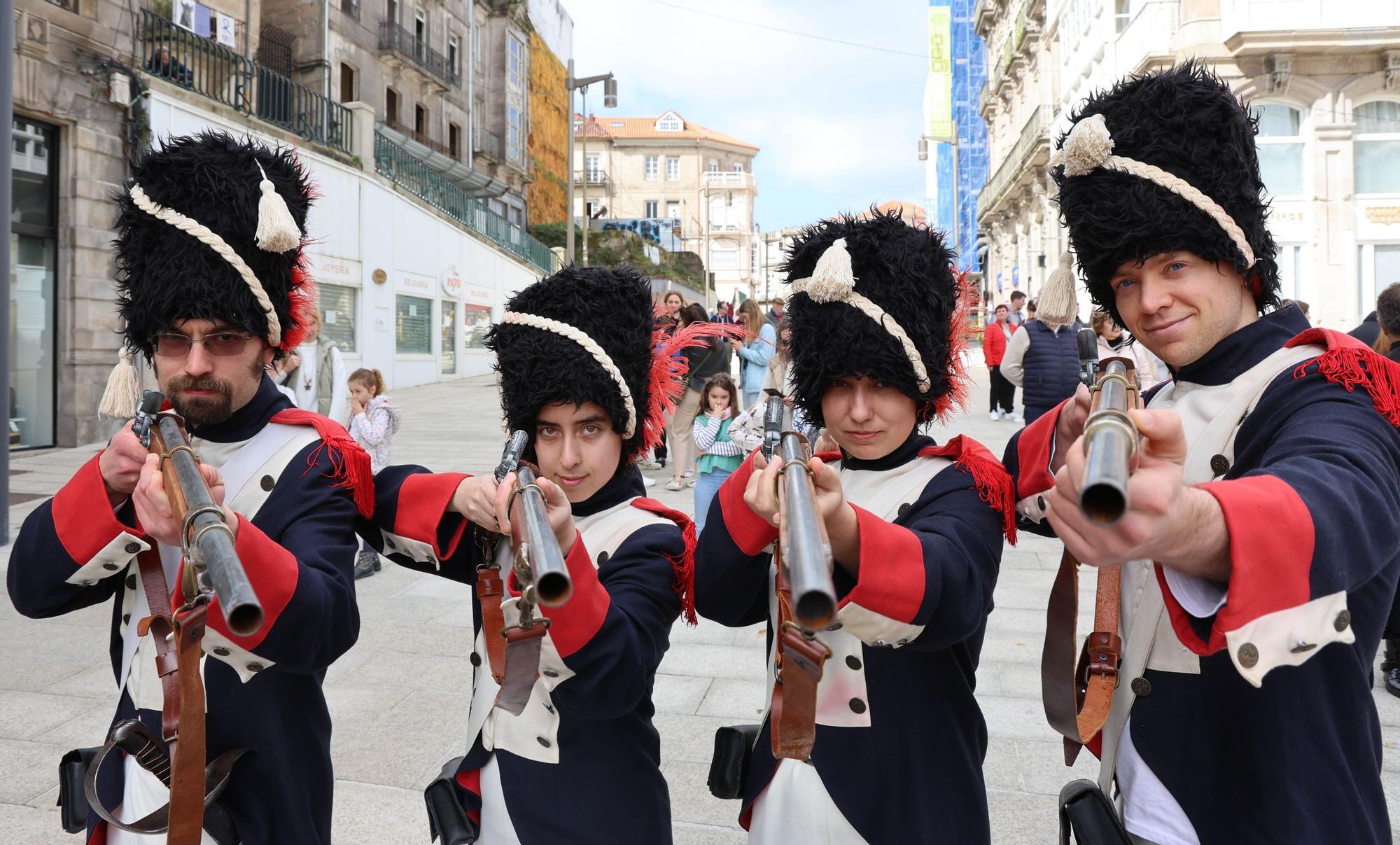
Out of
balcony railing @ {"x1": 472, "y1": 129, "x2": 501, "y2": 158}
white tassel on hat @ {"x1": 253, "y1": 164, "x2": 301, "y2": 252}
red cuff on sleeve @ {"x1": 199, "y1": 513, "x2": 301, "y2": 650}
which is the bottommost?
red cuff on sleeve @ {"x1": 199, "y1": 513, "x2": 301, "y2": 650}

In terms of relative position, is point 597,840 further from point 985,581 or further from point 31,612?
point 31,612

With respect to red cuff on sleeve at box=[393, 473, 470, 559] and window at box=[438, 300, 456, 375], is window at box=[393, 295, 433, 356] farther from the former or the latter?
red cuff on sleeve at box=[393, 473, 470, 559]

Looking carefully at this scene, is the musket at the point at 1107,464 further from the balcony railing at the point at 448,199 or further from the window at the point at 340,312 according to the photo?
the balcony railing at the point at 448,199

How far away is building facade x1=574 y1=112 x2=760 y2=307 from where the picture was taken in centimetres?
7275

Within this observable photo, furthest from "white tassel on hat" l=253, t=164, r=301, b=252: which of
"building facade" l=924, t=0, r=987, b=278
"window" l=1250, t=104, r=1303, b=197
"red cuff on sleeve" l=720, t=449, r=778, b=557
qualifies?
"building facade" l=924, t=0, r=987, b=278

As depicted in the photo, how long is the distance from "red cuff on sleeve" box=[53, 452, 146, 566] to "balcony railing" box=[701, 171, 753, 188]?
7617 cm

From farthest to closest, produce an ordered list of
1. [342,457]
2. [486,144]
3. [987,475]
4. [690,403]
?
[486,144] → [690,403] → [342,457] → [987,475]

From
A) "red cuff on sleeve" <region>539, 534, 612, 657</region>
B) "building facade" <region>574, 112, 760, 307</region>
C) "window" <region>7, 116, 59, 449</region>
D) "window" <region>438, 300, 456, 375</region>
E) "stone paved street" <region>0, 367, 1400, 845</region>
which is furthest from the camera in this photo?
"building facade" <region>574, 112, 760, 307</region>

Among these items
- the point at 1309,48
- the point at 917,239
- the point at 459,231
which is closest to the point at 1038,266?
the point at 1309,48

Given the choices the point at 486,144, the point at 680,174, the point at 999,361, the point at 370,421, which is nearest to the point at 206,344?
the point at 370,421

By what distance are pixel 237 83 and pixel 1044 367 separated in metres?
14.3

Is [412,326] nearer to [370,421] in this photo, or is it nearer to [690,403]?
[690,403]

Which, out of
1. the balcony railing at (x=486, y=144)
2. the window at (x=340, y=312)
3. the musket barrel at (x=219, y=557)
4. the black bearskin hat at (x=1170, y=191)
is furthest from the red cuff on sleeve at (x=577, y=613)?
the balcony railing at (x=486, y=144)

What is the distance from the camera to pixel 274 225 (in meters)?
2.11
